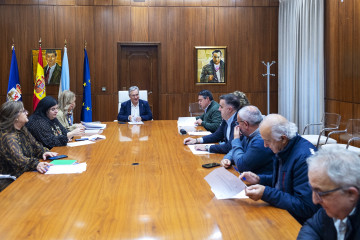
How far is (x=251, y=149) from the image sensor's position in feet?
9.78

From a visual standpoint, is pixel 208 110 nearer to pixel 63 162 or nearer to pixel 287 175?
pixel 63 162

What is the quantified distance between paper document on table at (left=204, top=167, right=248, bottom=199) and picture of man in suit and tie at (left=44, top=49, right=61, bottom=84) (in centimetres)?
745

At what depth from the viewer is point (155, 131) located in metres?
5.73

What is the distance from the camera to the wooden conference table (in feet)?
6.40

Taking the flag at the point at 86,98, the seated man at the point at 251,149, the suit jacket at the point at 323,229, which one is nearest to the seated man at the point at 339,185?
the suit jacket at the point at 323,229

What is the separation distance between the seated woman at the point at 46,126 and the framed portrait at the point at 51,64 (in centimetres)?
459

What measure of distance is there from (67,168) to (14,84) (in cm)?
585

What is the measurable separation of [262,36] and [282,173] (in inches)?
303

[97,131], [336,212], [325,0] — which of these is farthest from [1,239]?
[325,0]

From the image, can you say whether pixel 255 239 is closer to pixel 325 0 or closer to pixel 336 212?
pixel 336 212

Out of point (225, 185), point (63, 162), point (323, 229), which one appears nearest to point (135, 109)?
point (63, 162)

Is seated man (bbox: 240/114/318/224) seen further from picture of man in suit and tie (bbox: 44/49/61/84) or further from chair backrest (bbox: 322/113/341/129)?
picture of man in suit and tie (bbox: 44/49/61/84)

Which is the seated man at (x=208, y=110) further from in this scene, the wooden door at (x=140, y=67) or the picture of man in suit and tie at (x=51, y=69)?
the picture of man in suit and tie at (x=51, y=69)

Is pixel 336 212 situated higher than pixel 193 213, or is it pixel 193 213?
pixel 336 212
